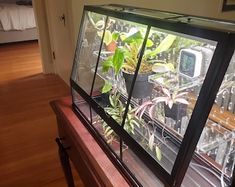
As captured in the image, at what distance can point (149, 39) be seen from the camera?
2.77 feet

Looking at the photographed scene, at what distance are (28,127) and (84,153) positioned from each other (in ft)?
6.09

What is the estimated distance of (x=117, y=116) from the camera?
37.2 inches

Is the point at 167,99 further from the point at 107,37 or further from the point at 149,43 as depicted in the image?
the point at 107,37

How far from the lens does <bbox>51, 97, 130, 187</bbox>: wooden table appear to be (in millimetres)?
835

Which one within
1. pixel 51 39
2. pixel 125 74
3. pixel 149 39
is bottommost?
pixel 51 39

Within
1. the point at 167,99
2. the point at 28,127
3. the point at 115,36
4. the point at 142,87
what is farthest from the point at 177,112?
the point at 28,127

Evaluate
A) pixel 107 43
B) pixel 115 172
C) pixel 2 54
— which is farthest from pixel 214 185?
pixel 2 54

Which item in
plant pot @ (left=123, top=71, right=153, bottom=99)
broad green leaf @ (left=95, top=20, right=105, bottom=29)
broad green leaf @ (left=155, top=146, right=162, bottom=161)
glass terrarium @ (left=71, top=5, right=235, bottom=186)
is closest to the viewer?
glass terrarium @ (left=71, top=5, right=235, bottom=186)

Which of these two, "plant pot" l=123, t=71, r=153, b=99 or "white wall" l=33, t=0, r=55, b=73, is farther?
"white wall" l=33, t=0, r=55, b=73

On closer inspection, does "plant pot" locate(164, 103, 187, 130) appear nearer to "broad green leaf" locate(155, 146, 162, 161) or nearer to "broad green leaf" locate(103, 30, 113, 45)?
"broad green leaf" locate(155, 146, 162, 161)

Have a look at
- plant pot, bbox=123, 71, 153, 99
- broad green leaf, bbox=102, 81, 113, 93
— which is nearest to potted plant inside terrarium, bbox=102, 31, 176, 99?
plant pot, bbox=123, 71, 153, 99

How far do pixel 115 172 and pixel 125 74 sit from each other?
34 cm

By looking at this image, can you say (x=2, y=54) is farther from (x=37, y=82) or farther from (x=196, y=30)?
(x=196, y=30)

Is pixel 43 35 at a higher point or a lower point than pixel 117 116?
lower
